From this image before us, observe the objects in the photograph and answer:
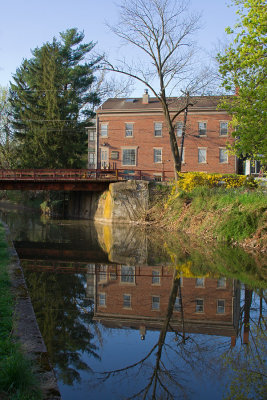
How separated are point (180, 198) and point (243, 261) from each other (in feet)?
44.5

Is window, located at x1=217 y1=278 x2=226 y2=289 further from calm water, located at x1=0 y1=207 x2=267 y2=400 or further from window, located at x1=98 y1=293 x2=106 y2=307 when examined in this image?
window, located at x1=98 y1=293 x2=106 y2=307

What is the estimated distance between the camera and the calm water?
4902 mm

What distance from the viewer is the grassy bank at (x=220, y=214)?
55.5 feet

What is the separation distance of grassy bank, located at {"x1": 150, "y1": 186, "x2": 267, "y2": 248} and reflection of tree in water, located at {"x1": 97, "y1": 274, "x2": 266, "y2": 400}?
1022 cm

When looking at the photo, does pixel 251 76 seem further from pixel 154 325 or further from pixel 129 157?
pixel 129 157

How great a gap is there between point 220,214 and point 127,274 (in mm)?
9747

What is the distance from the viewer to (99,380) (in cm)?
497

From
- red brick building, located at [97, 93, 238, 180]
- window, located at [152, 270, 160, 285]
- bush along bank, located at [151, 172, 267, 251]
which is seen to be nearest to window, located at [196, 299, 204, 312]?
window, located at [152, 270, 160, 285]

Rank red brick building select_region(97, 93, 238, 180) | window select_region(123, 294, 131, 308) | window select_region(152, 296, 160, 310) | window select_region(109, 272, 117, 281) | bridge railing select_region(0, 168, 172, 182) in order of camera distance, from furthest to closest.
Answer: red brick building select_region(97, 93, 238, 180) < bridge railing select_region(0, 168, 172, 182) < window select_region(109, 272, 117, 281) < window select_region(123, 294, 131, 308) < window select_region(152, 296, 160, 310)

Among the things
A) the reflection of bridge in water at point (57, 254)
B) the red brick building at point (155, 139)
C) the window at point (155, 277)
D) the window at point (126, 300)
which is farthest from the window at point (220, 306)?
the red brick building at point (155, 139)

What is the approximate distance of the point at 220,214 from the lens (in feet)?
65.5

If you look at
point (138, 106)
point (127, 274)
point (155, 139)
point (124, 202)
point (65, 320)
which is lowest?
point (127, 274)

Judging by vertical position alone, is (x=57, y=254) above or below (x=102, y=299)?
below

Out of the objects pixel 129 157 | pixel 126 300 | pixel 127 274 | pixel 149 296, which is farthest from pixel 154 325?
pixel 129 157
